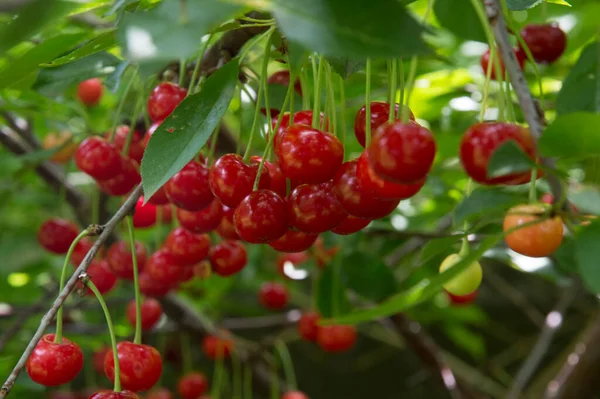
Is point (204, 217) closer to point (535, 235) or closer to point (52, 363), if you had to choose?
point (52, 363)

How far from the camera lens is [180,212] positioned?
785mm

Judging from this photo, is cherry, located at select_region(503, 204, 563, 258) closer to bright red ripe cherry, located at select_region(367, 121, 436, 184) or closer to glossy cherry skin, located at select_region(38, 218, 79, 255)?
bright red ripe cherry, located at select_region(367, 121, 436, 184)

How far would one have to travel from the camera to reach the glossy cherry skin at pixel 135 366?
2.25ft

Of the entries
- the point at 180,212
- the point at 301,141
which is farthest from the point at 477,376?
the point at 301,141

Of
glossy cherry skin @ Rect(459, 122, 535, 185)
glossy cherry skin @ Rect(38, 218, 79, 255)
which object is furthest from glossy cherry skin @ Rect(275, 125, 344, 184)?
glossy cherry skin @ Rect(38, 218, 79, 255)

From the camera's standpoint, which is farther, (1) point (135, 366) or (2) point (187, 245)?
(2) point (187, 245)

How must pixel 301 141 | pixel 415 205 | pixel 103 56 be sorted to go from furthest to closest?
1. pixel 415 205
2. pixel 103 56
3. pixel 301 141

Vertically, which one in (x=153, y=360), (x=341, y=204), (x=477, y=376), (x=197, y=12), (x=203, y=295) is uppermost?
(x=197, y=12)

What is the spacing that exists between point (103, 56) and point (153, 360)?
387 millimetres

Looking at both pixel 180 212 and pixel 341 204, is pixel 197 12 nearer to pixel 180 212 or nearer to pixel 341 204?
pixel 341 204

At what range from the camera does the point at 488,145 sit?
482 mm

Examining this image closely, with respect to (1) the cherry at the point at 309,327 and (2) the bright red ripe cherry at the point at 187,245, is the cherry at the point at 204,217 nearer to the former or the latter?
(2) the bright red ripe cherry at the point at 187,245

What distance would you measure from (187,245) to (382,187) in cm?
42

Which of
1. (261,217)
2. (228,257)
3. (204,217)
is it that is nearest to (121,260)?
(228,257)
